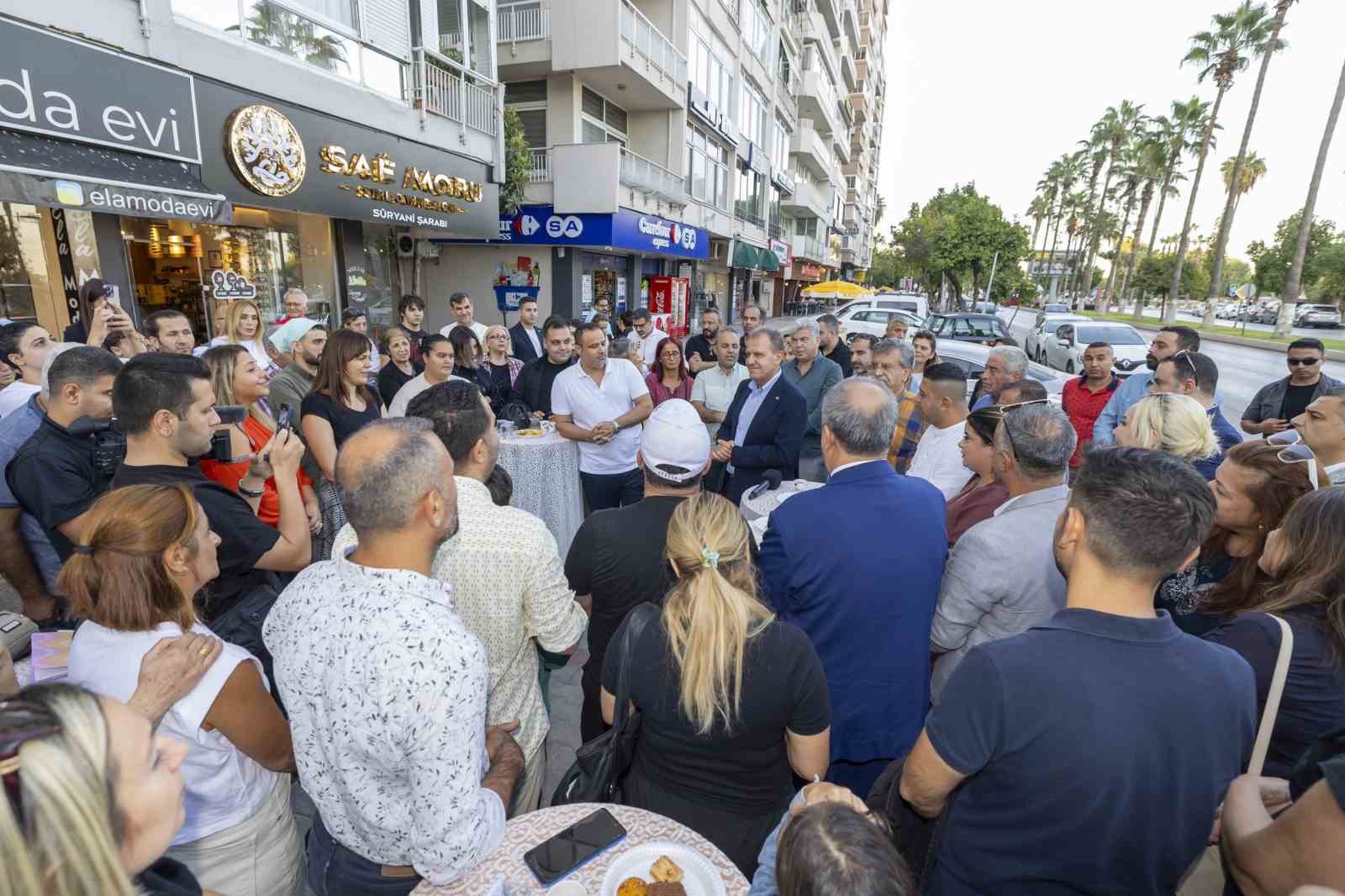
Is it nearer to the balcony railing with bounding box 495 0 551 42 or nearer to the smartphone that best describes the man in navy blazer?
the smartphone

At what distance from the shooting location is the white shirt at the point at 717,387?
633 centimetres

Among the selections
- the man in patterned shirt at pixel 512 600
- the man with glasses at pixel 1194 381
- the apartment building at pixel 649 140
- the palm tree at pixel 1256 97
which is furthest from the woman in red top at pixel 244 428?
the palm tree at pixel 1256 97

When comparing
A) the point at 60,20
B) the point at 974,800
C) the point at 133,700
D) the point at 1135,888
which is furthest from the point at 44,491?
the point at 60,20

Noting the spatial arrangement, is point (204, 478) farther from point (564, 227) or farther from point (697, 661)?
point (564, 227)

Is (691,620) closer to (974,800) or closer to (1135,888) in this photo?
(974,800)

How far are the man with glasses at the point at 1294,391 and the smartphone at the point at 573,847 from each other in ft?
22.4

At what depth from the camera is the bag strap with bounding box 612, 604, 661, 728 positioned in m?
1.88

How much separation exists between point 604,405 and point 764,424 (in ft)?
4.74

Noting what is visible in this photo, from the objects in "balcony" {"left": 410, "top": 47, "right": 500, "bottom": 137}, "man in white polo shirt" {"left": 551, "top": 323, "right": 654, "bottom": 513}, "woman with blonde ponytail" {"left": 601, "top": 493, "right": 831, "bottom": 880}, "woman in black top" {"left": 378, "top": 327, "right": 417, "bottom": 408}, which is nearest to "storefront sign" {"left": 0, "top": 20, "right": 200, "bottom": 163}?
"woman in black top" {"left": 378, "top": 327, "right": 417, "bottom": 408}

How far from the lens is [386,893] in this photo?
1.72m

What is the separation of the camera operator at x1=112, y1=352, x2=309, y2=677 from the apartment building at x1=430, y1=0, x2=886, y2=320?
1245 cm

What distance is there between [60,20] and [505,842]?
30.3 feet

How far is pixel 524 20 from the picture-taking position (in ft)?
50.6

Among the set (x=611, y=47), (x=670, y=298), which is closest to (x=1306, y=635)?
(x=611, y=47)
